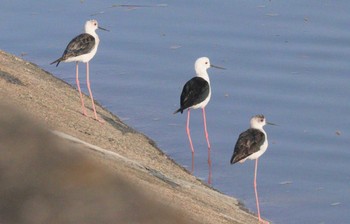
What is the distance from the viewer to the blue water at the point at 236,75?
10.2 metres

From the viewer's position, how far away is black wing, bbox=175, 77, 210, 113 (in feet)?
36.0

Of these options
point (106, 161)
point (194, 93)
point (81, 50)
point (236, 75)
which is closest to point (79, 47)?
point (81, 50)

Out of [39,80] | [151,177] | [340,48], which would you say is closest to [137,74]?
[39,80]

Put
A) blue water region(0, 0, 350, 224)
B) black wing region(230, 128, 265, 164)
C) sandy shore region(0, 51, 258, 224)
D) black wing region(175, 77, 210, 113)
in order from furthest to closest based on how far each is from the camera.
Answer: black wing region(175, 77, 210, 113)
blue water region(0, 0, 350, 224)
black wing region(230, 128, 265, 164)
sandy shore region(0, 51, 258, 224)

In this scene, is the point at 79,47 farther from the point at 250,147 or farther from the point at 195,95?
the point at 250,147

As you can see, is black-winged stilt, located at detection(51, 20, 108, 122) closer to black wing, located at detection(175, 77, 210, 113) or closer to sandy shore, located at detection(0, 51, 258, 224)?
sandy shore, located at detection(0, 51, 258, 224)

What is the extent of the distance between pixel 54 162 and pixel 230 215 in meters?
5.71

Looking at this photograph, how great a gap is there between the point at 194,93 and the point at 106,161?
13.1ft

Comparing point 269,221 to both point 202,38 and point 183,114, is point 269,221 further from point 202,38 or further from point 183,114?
point 202,38

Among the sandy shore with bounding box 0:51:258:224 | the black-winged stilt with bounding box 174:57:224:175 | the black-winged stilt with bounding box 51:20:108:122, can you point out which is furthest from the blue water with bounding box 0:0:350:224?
the black-winged stilt with bounding box 51:20:108:122

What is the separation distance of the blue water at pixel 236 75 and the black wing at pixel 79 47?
998mm

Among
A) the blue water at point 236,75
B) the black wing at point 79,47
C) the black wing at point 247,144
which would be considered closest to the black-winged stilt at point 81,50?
the black wing at point 79,47

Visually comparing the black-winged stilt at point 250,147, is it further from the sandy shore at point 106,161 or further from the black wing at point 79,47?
the black wing at point 79,47

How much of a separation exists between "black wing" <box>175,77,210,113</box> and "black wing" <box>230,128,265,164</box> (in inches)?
47.2
